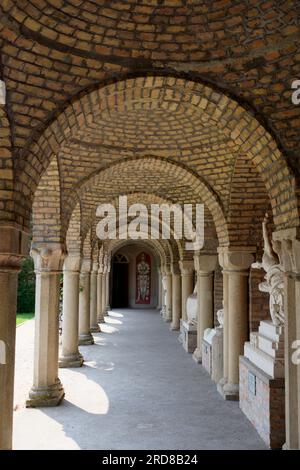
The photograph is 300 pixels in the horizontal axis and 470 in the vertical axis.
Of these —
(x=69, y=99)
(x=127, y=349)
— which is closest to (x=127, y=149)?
(x=69, y=99)

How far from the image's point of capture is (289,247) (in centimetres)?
468

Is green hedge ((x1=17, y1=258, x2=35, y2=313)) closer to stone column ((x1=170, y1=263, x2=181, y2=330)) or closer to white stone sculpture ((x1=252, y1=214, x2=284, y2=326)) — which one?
stone column ((x1=170, y1=263, x2=181, y2=330))

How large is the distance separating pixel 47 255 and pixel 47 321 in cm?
104

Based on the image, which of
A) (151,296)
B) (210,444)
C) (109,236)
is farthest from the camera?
(151,296)

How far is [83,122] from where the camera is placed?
16.4ft

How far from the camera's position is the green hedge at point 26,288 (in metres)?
27.8

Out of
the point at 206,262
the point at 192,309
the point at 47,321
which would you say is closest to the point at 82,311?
the point at 192,309

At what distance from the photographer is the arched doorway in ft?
103

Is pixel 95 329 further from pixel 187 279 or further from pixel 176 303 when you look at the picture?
pixel 187 279

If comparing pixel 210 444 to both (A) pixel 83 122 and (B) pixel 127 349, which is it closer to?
(A) pixel 83 122

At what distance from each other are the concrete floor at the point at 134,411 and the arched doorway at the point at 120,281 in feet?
66.2

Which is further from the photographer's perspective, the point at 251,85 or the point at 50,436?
the point at 50,436

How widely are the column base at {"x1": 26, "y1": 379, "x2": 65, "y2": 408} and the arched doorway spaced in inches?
957

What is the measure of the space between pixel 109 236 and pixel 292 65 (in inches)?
524
